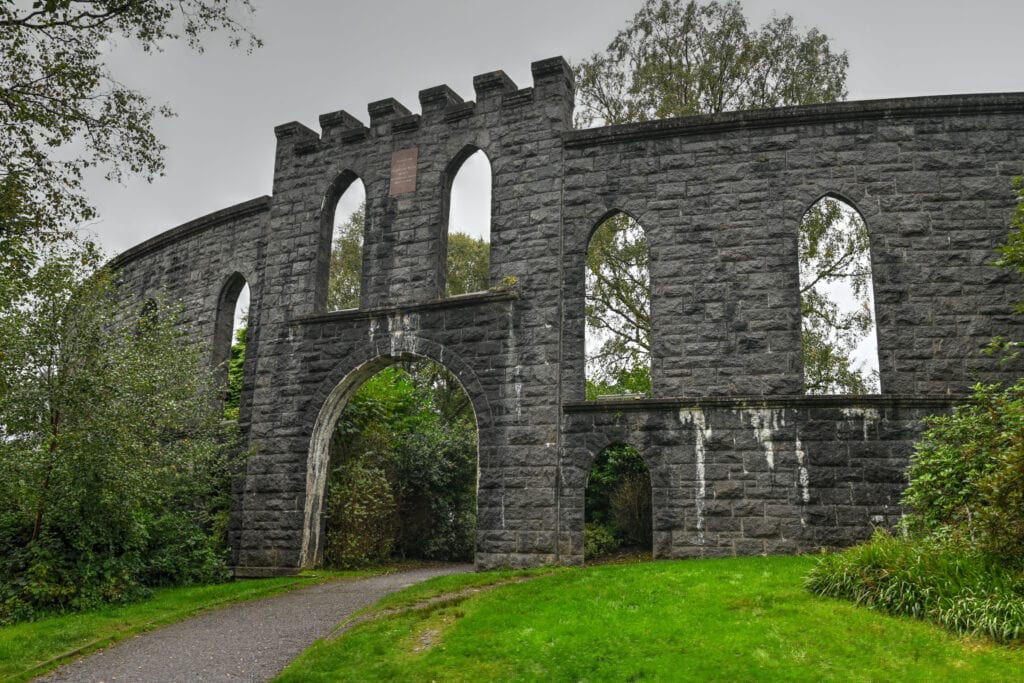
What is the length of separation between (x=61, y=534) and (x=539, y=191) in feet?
25.3

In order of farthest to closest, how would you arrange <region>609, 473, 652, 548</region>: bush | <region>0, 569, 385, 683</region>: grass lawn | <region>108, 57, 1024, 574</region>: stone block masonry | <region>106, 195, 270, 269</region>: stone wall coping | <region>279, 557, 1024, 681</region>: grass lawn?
<region>106, 195, 270, 269</region>: stone wall coping < <region>609, 473, 652, 548</region>: bush < <region>108, 57, 1024, 574</region>: stone block masonry < <region>0, 569, 385, 683</region>: grass lawn < <region>279, 557, 1024, 681</region>: grass lawn

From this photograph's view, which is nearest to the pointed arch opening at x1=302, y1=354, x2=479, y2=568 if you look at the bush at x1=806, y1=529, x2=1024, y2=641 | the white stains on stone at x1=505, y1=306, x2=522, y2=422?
the white stains on stone at x1=505, y1=306, x2=522, y2=422

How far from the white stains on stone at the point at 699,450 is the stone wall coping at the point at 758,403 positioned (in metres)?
0.12

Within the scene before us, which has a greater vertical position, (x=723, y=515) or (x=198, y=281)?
(x=198, y=281)

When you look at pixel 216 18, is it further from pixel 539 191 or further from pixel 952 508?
pixel 952 508

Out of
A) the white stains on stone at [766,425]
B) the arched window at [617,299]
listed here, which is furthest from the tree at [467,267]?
the white stains on stone at [766,425]

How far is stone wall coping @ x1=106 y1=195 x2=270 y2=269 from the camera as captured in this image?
15035 mm

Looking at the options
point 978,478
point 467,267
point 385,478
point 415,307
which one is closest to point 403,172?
point 415,307

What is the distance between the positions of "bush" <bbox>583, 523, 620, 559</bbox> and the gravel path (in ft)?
11.5

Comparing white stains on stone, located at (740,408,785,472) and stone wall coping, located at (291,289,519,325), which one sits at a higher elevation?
stone wall coping, located at (291,289,519,325)

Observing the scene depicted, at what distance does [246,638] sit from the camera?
8.14 metres

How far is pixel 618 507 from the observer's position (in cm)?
1404

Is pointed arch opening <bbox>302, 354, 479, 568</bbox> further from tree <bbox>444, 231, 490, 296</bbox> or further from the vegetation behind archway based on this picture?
tree <bbox>444, 231, 490, 296</bbox>

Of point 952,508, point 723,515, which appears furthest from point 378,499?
point 952,508
